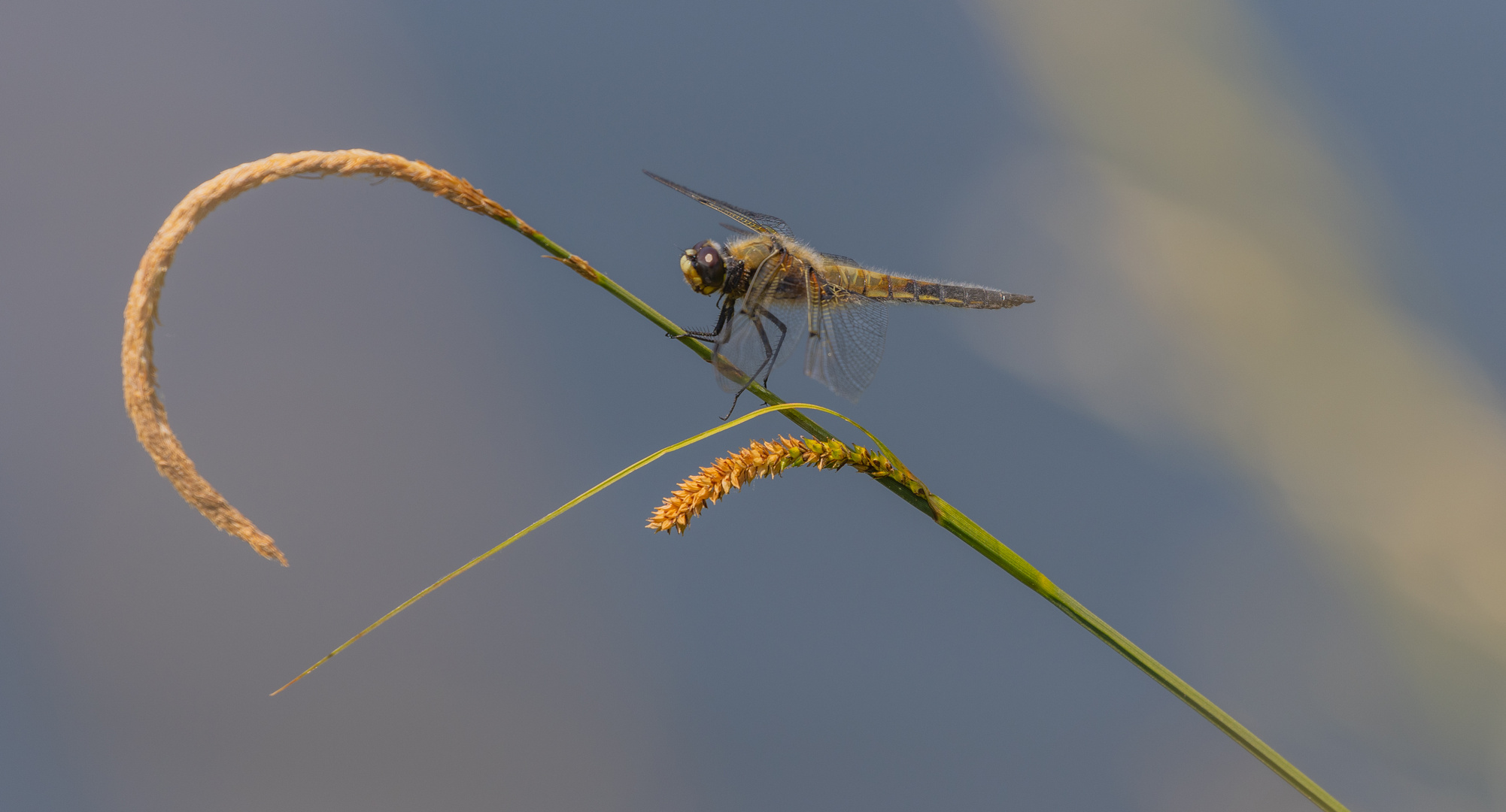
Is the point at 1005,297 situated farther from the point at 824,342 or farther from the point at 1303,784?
the point at 1303,784

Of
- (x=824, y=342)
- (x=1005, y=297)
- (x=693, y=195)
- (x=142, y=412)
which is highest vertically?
(x=1005, y=297)

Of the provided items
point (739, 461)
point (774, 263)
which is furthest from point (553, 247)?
point (774, 263)

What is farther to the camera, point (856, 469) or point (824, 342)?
point (824, 342)

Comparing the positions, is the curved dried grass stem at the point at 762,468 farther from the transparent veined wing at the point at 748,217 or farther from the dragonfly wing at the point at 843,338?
the transparent veined wing at the point at 748,217

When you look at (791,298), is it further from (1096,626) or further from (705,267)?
(1096,626)

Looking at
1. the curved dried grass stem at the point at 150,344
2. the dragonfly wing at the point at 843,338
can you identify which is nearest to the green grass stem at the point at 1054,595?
the curved dried grass stem at the point at 150,344

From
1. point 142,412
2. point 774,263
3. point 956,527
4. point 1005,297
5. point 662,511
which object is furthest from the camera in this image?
point 1005,297

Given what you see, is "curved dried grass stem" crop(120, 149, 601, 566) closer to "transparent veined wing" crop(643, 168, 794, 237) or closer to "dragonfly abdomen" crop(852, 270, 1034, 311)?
"transparent veined wing" crop(643, 168, 794, 237)
